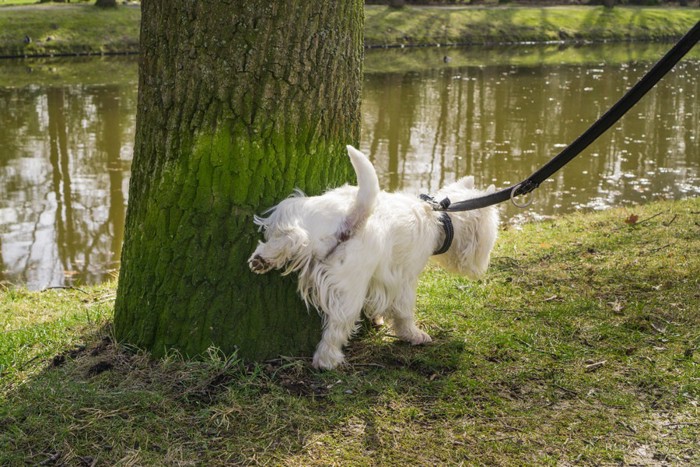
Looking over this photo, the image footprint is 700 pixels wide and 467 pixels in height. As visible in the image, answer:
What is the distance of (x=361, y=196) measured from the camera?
366 centimetres

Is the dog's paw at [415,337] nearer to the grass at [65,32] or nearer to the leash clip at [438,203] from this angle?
the leash clip at [438,203]

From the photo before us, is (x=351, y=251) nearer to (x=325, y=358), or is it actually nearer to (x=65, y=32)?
(x=325, y=358)

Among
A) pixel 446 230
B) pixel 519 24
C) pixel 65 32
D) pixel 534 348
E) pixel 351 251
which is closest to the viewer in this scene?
pixel 351 251

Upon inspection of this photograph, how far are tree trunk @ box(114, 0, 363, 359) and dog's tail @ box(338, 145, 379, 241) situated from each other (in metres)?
0.39

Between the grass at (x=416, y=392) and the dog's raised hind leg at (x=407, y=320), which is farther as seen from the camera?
the dog's raised hind leg at (x=407, y=320)

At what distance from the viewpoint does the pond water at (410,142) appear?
918 centimetres

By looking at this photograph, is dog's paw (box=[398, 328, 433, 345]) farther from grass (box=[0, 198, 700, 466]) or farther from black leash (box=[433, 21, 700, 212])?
black leash (box=[433, 21, 700, 212])

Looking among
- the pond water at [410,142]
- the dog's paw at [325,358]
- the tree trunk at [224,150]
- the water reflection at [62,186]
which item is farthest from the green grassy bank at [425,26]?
the dog's paw at [325,358]

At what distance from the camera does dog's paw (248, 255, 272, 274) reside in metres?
3.61

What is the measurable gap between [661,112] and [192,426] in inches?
617

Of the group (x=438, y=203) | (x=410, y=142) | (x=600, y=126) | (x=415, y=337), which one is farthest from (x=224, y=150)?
(x=410, y=142)

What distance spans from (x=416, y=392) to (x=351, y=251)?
0.80m

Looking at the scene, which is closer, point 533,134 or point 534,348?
point 534,348

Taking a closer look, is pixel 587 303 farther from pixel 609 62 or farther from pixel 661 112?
pixel 609 62
